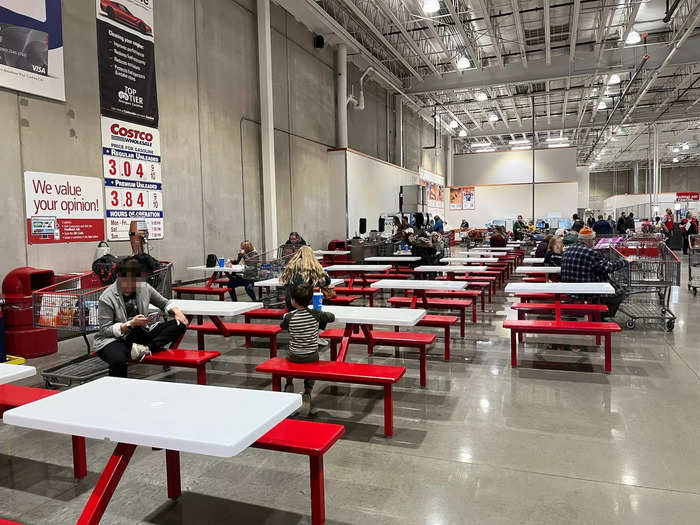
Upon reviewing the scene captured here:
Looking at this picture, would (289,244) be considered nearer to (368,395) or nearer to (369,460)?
(368,395)

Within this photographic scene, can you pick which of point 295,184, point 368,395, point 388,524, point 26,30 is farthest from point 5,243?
point 295,184

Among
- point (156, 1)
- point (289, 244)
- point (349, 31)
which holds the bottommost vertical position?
point (289, 244)

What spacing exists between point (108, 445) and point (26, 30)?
5630mm

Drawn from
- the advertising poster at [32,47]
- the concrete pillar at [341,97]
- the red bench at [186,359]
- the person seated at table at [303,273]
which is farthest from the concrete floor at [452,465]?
Answer: the concrete pillar at [341,97]

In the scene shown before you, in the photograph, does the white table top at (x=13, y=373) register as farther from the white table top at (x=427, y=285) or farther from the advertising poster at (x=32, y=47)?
the advertising poster at (x=32, y=47)

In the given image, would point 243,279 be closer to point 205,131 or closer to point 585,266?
point 205,131

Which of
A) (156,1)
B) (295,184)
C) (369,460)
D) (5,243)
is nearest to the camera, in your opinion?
(369,460)

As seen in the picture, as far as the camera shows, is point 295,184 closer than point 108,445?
No

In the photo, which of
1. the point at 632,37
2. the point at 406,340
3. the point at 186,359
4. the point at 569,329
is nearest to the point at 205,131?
the point at 186,359

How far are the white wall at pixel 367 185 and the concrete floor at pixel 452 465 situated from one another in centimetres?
1077

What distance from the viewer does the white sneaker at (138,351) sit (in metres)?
4.02

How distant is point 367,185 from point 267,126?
5.35 metres

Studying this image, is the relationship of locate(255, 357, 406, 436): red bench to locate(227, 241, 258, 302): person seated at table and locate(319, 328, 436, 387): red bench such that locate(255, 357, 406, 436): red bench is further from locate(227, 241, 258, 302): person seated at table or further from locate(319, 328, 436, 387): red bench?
locate(227, 241, 258, 302): person seated at table

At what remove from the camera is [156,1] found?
868cm
